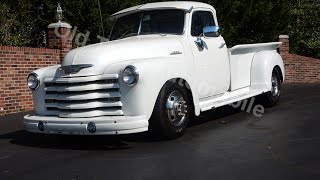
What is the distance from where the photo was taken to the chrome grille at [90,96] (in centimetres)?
655

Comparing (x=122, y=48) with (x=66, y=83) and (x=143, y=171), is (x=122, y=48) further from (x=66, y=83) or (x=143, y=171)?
(x=143, y=171)

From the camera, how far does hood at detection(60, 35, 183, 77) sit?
22.1 feet

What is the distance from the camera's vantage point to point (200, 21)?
8484mm

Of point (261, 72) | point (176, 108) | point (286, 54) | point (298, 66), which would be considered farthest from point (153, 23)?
point (298, 66)

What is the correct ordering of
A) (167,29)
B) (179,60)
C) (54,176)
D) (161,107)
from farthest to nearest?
(167,29) → (179,60) → (161,107) → (54,176)

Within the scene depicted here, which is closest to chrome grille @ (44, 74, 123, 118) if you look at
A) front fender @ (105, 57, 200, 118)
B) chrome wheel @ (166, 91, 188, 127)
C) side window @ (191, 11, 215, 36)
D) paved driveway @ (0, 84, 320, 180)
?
front fender @ (105, 57, 200, 118)

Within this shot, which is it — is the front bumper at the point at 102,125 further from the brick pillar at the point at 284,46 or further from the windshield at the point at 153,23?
the brick pillar at the point at 284,46

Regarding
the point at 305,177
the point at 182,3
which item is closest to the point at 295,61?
the point at 182,3

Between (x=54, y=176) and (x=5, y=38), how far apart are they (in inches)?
346

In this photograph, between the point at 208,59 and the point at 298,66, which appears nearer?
the point at 208,59

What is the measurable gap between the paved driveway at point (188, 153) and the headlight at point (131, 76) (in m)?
0.89

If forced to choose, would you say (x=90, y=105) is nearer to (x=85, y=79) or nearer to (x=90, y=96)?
(x=90, y=96)

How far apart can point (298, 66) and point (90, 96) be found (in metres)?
14.5

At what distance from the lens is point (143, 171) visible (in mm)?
5418
